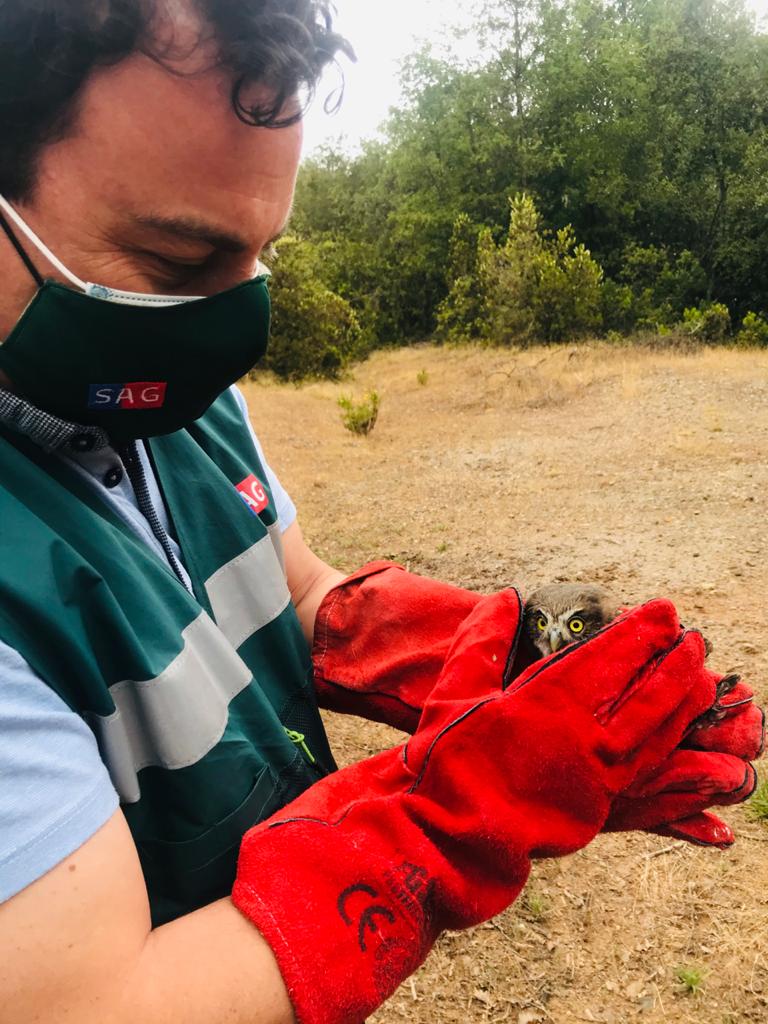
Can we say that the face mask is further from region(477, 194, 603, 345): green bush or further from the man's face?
region(477, 194, 603, 345): green bush

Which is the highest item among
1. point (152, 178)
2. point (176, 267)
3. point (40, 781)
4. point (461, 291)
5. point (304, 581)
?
point (152, 178)

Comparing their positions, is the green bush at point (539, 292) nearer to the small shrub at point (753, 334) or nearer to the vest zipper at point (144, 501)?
the small shrub at point (753, 334)

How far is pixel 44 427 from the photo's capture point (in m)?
1.09

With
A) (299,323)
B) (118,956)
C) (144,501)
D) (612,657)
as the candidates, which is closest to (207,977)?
(118,956)

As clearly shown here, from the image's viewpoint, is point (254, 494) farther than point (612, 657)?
Yes

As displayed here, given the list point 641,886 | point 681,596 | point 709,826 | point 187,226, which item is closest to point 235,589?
point 187,226

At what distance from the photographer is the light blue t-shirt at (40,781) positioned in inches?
31.7

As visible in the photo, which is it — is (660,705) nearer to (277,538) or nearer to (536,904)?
(277,538)

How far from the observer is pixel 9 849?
79cm

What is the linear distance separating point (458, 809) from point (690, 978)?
208cm

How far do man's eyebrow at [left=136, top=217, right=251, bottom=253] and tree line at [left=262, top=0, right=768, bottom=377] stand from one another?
1881cm

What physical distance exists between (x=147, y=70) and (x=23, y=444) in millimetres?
496

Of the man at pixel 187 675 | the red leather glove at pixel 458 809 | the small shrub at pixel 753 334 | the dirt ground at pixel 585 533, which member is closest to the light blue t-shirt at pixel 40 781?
the man at pixel 187 675

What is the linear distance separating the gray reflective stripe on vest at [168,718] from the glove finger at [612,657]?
49 cm
